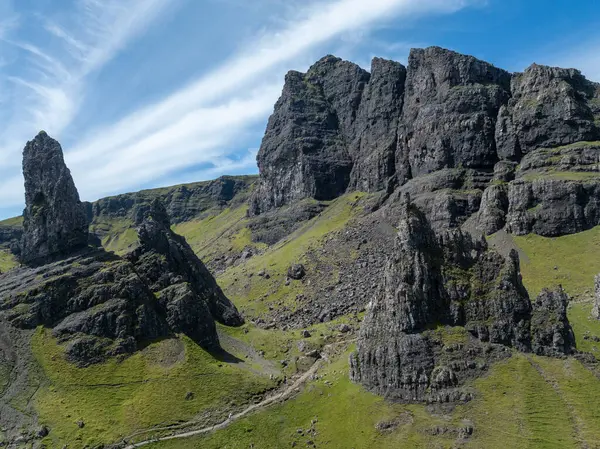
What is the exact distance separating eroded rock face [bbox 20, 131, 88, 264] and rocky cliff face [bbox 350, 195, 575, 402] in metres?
110

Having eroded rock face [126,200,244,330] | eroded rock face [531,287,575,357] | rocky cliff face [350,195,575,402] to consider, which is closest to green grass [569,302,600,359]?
eroded rock face [531,287,575,357]

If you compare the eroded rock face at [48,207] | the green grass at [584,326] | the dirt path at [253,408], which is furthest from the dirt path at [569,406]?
the eroded rock face at [48,207]

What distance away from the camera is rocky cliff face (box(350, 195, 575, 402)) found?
10744 centimetres

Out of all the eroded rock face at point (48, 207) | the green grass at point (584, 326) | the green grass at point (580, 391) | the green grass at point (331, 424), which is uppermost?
the eroded rock face at point (48, 207)

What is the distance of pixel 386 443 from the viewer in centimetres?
9906

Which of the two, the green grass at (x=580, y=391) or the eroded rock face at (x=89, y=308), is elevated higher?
the eroded rock face at (x=89, y=308)

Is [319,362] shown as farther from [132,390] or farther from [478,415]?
[478,415]

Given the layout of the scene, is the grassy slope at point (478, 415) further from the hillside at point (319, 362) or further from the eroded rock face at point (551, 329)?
the eroded rock face at point (551, 329)

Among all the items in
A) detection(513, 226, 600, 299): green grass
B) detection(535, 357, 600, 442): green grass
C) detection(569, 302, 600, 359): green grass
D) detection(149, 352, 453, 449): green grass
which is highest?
detection(513, 226, 600, 299): green grass

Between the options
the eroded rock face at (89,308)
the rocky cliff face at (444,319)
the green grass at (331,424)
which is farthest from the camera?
the eroded rock face at (89,308)

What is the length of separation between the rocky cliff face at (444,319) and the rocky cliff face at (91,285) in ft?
199

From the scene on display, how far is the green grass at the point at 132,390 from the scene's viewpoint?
11869cm

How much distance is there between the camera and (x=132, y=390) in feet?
425

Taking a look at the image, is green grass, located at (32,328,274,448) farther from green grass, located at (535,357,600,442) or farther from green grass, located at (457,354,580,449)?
green grass, located at (535,357,600,442)
